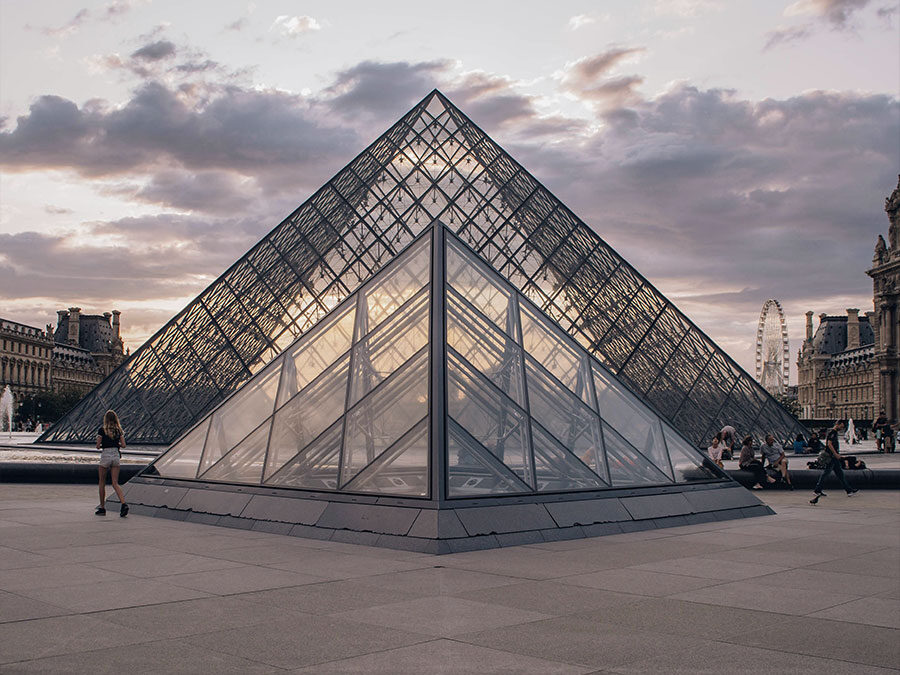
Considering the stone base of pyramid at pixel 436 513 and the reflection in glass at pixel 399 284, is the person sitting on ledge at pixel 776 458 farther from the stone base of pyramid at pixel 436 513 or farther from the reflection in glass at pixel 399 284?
the reflection in glass at pixel 399 284

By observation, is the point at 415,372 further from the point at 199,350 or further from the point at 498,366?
the point at 199,350

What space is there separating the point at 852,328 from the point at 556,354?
15102 centimetres

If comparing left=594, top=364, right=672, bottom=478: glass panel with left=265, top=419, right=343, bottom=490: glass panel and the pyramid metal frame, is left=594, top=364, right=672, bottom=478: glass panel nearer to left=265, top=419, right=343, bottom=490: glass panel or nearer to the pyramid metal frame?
the pyramid metal frame

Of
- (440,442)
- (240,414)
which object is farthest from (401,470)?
(240,414)

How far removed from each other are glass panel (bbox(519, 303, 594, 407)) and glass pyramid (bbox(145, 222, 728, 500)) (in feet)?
0.07

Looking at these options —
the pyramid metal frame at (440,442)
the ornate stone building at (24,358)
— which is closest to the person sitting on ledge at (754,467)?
the pyramid metal frame at (440,442)

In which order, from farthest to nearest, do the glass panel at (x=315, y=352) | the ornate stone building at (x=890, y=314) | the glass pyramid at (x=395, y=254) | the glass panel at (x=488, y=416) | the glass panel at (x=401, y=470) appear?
→ the ornate stone building at (x=890, y=314) → the glass pyramid at (x=395, y=254) → the glass panel at (x=315, y=352) → the glass panel at (x=488, y=416) → the glass panel at (x=401, y=470)

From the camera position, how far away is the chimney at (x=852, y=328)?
5876 inches

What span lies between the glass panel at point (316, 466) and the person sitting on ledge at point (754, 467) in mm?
9820

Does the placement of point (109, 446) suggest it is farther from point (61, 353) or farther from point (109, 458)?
point (61, 353)

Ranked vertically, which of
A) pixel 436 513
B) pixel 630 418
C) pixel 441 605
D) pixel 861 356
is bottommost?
pixel 441 605

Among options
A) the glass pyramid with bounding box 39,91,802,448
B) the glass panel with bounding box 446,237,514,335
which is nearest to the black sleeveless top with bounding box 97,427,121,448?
the glass panel with bounding box 446,237,514,335

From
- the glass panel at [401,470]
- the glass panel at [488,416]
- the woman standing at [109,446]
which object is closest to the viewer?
the glass panel at [401,470]

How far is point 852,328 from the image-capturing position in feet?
492
